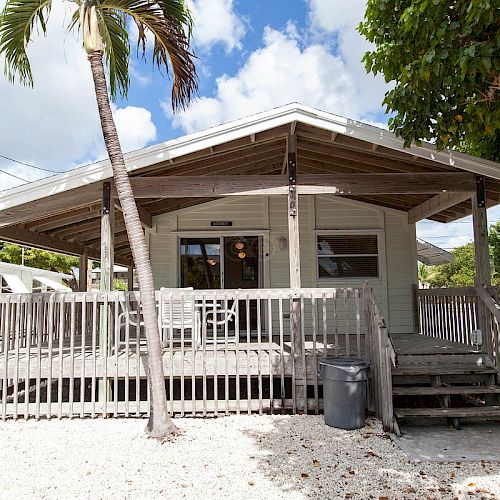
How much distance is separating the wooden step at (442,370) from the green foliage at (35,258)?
23.8m

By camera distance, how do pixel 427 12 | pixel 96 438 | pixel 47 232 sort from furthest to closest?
pixel 47 232
pixel 96 438
pixel 427 12

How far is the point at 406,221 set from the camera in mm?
9609

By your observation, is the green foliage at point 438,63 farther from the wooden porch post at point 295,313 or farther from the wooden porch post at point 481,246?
the wooden porch post at point 295,313

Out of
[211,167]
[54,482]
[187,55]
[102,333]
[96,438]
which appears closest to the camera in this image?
[54,482]

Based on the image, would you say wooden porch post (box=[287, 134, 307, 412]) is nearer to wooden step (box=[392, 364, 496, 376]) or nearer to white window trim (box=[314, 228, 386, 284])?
wooden step (box=[392, 364, 496, 376])

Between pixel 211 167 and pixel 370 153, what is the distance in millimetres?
2724

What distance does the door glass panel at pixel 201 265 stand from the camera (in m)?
9.43

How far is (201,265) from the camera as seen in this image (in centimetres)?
945

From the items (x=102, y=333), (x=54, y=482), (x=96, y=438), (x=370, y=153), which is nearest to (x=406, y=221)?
(x=370, y=153)

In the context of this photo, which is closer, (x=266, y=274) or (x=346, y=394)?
(x=346, y=394)

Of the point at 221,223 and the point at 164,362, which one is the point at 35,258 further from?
the point at 164,362

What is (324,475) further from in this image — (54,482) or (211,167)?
(211,167)

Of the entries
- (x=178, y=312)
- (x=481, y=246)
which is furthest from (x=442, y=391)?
(x=178, y=312)

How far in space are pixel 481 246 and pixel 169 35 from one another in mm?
4948
